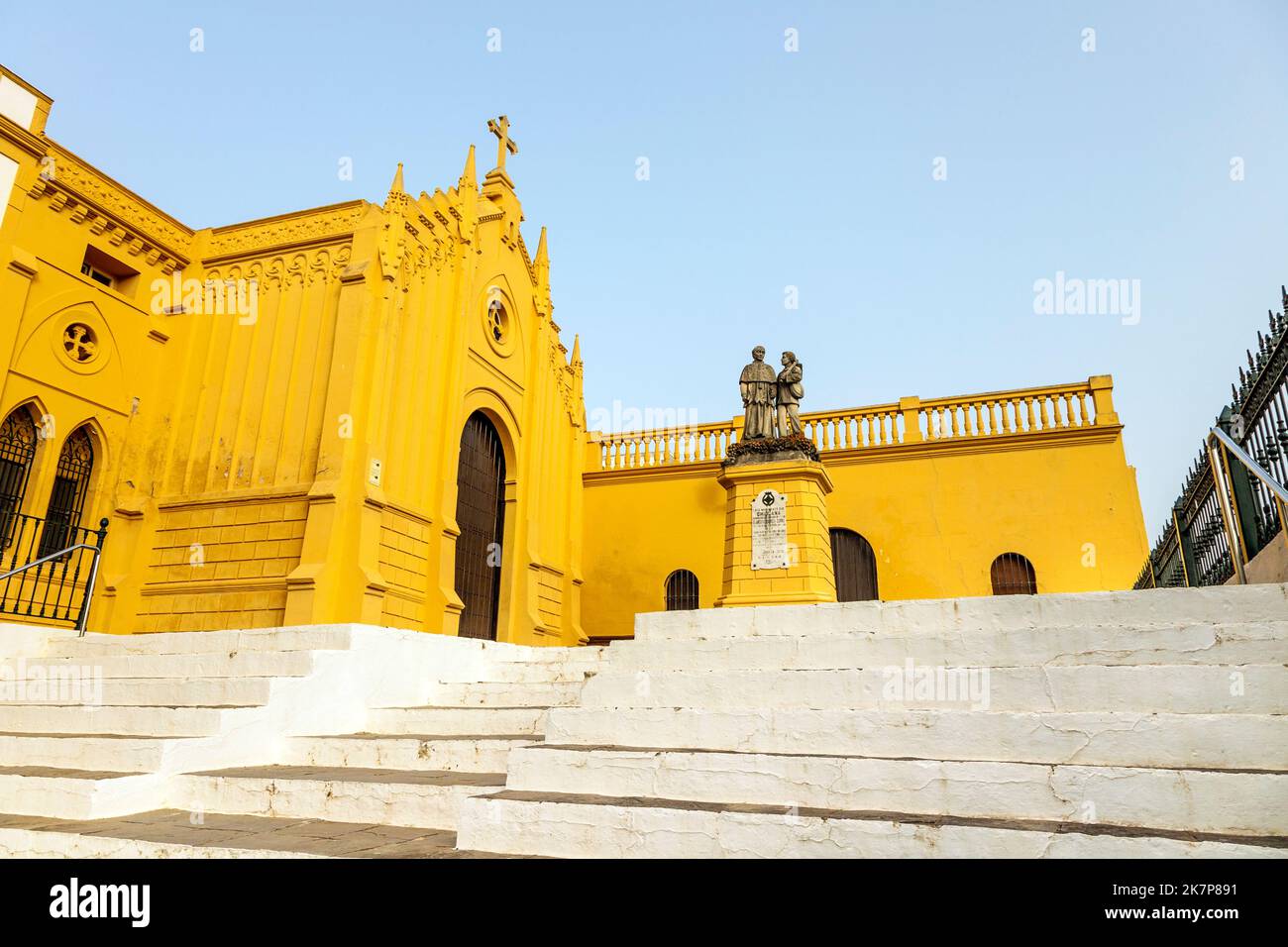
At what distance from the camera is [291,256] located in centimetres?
1316

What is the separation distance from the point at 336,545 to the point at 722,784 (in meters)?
8.38

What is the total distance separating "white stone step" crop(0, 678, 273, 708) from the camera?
642 centimetres

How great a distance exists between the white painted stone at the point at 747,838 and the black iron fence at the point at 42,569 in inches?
355

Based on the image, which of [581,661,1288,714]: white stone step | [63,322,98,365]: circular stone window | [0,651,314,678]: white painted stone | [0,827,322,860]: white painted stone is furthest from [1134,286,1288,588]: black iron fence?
[63,322,98,365]: circular stone window

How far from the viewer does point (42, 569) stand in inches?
442

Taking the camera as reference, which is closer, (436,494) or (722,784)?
(722,784)

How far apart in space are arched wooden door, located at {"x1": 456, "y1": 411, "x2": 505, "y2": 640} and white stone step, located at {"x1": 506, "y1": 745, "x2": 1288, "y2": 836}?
9.97 metres

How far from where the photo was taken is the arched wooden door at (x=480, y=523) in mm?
14156

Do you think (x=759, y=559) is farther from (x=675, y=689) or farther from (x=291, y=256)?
(x=291, y=256)

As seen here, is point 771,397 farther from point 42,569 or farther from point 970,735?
point 42,569

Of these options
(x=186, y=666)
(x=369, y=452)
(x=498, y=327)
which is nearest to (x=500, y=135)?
(x=498, y=327)

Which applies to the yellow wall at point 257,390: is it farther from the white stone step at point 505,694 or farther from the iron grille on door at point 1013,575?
the iron grille on door at point 1013,575
